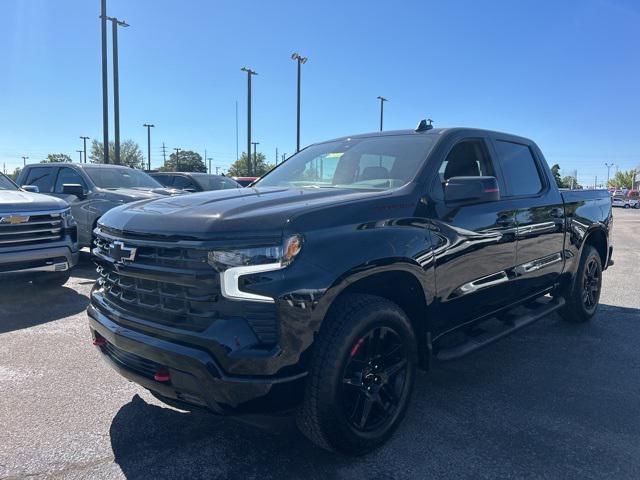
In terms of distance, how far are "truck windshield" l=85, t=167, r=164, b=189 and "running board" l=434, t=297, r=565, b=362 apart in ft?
23.3

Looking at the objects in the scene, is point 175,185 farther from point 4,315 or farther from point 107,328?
point 107,328

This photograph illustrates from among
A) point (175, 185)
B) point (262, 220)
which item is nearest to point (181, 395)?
point (262, 220)

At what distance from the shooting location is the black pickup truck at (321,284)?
232cm

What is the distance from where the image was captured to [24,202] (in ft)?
19.7

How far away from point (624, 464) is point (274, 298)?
7.01 ft

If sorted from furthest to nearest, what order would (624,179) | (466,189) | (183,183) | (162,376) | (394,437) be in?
(624,179) → (183,183) → (466,189) → (394,437) → (162,376)

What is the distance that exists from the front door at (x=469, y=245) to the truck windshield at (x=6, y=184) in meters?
6.19

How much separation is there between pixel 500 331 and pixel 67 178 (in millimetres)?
7962

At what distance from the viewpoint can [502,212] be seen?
3795mm

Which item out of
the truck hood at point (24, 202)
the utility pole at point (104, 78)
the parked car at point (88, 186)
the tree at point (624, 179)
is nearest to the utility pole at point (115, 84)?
the utility pole at point (104, 78)

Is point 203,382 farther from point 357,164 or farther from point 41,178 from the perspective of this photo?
point 41,178

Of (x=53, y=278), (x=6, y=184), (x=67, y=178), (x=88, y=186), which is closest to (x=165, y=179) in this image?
(x=67, y=178)

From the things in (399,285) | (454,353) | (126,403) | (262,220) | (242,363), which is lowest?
(126,403)

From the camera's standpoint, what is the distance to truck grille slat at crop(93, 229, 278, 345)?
2.31 metres
